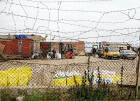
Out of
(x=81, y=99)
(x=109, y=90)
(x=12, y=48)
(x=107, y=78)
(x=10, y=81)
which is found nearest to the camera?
(x=81, y=99)

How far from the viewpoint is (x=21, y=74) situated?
5102 mm

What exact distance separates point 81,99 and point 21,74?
286cm

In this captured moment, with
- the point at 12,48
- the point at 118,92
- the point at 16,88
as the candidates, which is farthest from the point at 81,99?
the point at 12,48

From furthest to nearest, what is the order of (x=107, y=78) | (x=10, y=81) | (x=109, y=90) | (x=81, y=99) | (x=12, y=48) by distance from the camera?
(x=12, y=48)
(x=107, y=78)
(x=10, y=81)
(x=109, y=90)
(x=81, y=99)

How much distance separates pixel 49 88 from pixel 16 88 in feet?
2.41

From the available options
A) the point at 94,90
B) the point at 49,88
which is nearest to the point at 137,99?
the point at 94,90

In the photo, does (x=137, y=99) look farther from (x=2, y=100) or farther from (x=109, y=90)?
(x=2, y=100)

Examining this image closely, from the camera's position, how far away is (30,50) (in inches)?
861

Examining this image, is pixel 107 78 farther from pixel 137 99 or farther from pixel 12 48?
pixel 12 48

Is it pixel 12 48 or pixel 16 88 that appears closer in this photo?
pixel 16 88

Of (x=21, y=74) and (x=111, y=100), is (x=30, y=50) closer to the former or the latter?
(x=21, y=74)

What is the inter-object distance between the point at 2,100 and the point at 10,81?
165cm

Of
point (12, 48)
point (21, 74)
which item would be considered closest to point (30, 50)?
point (12, 48)

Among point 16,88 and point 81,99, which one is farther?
point 16,88
